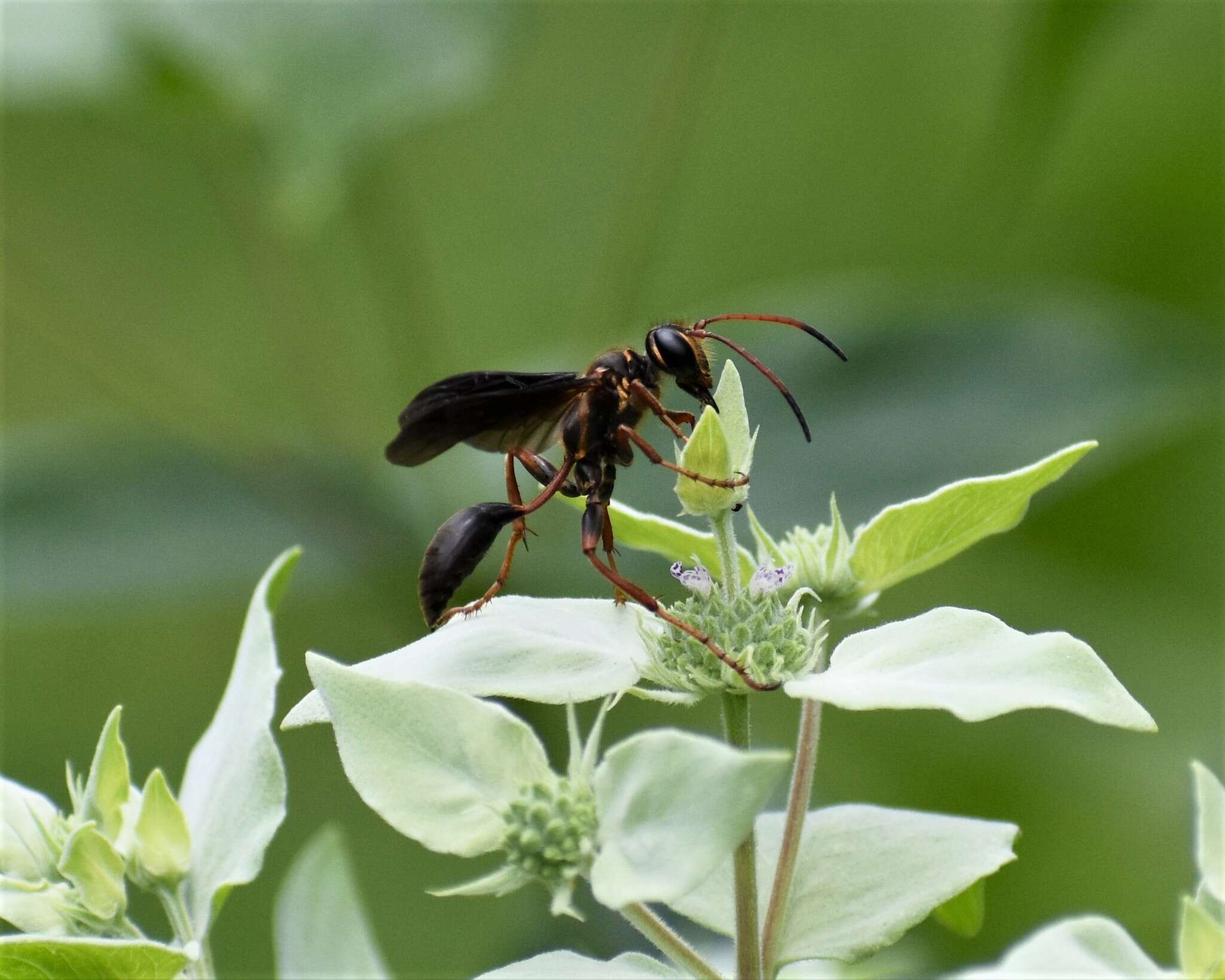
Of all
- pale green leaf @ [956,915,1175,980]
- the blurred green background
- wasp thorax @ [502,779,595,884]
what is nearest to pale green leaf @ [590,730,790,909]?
wasp thorax @ [502,779,595,884]

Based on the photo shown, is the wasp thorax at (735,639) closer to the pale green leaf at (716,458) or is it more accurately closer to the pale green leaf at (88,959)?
the pale green leaf at (716,458)

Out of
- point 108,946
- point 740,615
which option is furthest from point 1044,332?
point 108,946

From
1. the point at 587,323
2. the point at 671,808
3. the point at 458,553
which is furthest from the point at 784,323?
the point at 587,323

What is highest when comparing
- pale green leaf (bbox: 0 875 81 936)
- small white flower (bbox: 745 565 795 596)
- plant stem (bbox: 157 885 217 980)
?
small white flower (bbox: 745 565 795 596)

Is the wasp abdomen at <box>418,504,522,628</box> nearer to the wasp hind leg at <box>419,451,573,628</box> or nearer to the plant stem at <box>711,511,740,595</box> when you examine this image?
the wasp hind leg at <box>419,451,573,628</box>

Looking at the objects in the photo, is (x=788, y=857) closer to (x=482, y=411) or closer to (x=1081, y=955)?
(x=1081, y=955)

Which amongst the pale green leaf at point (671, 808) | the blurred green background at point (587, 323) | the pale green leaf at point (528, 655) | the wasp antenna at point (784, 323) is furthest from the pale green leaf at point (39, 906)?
the blurred green background at point (587, 323)
